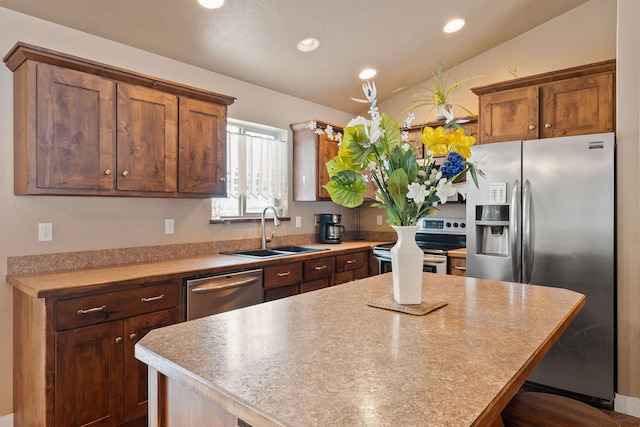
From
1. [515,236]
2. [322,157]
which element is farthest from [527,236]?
[322,157]

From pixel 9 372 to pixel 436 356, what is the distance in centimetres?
253

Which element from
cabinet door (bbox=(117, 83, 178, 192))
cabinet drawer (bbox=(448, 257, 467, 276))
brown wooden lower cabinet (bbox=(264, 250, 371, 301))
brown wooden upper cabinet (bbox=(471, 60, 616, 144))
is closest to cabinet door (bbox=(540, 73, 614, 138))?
brown wooden upper cabinet (bbox=(471, 60, 616, 144))

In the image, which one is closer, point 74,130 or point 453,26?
point 74,130

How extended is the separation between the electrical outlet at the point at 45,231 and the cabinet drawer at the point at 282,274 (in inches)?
54.3

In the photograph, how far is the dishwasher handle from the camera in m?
2.46

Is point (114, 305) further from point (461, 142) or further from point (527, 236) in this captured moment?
point (527, 236)

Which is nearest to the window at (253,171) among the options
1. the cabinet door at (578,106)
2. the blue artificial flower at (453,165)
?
the cabinet door at (578,106)

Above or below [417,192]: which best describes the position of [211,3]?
above

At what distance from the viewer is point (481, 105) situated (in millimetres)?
3412

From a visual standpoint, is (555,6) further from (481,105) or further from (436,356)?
Answer: (436,356)

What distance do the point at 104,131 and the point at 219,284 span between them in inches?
45.7

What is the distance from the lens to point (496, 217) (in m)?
2.93

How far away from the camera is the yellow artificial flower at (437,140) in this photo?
1.30 meters

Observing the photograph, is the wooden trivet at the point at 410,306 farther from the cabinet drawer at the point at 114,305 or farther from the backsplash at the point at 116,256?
the backsplash at the point at 116,256
